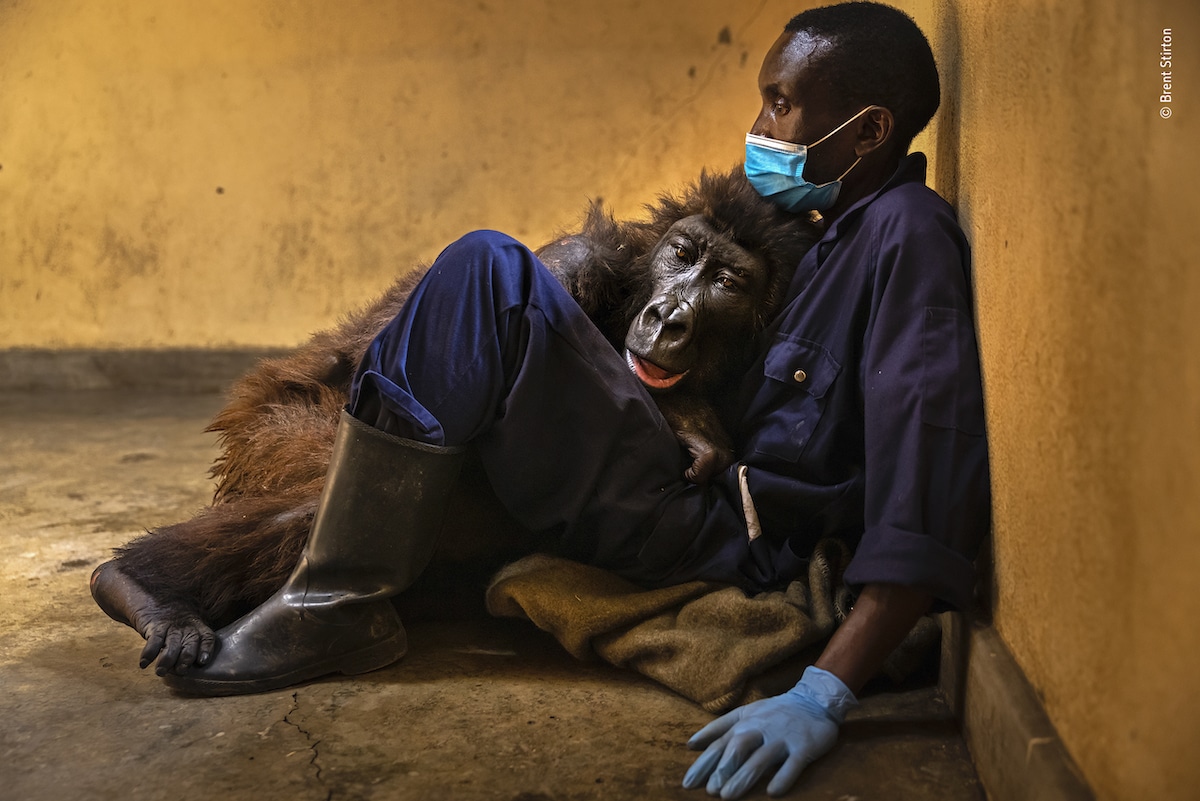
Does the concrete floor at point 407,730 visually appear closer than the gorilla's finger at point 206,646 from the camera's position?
Yes

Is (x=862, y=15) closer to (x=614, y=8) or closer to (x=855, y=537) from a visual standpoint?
(x=855, y=537)

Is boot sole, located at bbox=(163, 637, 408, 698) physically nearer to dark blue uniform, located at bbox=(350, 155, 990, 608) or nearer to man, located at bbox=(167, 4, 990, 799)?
man, located at bbox=(167, 4, 990, 799)

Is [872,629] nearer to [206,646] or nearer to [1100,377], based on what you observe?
[1100,377]

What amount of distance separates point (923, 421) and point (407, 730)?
89 cm

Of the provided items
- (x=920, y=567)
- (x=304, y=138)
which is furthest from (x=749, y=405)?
(x=304, y=138)

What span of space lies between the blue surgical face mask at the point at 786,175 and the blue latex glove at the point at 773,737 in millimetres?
870

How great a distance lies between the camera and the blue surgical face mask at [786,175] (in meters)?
1.94

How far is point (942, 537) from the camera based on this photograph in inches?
60.4

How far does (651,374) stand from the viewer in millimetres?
1909

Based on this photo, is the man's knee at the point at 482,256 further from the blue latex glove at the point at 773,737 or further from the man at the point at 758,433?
the blue latex glove at the point at 773,737

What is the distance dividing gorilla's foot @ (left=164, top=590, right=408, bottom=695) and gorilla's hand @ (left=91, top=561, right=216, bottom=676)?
2cm

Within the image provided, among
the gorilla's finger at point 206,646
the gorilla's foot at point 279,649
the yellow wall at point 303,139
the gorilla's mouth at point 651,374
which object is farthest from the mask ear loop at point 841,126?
the yellow wall at point 303,139

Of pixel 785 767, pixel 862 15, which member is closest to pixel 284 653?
pixel 785 767

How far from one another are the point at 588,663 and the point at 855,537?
1.69 feet
